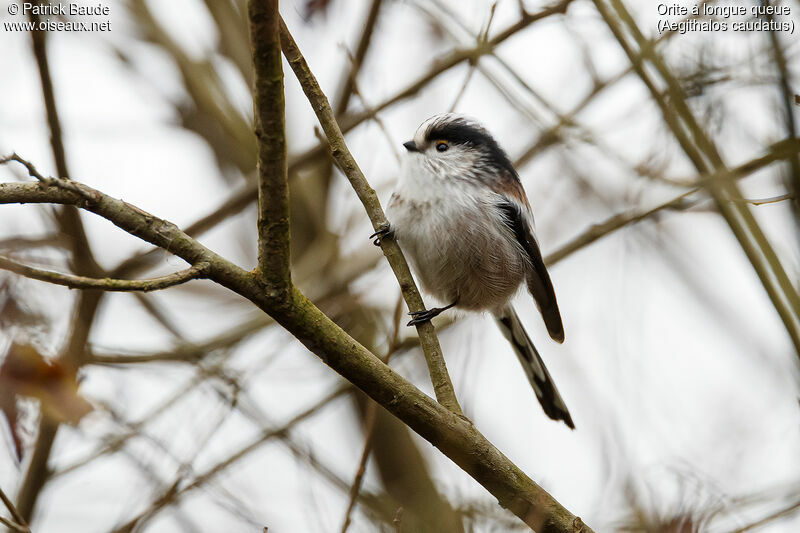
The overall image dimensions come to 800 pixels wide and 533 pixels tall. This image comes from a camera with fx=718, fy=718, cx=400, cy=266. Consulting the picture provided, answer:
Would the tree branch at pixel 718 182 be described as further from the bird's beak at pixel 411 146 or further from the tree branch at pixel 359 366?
the bird's beak at pixel 411 146

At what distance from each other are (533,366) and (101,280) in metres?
3.17

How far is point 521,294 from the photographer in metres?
4.69

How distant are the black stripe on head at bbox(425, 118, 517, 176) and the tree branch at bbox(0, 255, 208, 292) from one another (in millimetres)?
2380

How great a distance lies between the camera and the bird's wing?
4297mm

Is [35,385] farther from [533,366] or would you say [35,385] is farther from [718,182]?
[533,366]

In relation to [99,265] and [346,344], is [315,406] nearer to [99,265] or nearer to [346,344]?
[99,265]

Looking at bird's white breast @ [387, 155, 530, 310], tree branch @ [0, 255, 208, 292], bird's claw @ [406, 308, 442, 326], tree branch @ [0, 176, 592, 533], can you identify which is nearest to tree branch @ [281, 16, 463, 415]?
bird's claw @ [406, 308, 442, 326]

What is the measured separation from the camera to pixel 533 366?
182 inches

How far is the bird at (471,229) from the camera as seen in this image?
385 cm

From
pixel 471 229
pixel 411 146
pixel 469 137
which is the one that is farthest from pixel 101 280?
pixel 469 137

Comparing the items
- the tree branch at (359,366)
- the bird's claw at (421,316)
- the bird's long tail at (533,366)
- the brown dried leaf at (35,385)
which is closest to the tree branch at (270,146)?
the tree branch at (359,366)

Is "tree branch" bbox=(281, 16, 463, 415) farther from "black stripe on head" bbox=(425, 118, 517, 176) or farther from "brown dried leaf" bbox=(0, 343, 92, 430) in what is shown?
"brown dried leaf" bbox=(0, 343, 92, 430)

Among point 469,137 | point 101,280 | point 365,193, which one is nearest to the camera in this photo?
point 101,280

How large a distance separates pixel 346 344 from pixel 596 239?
2.67 metres
